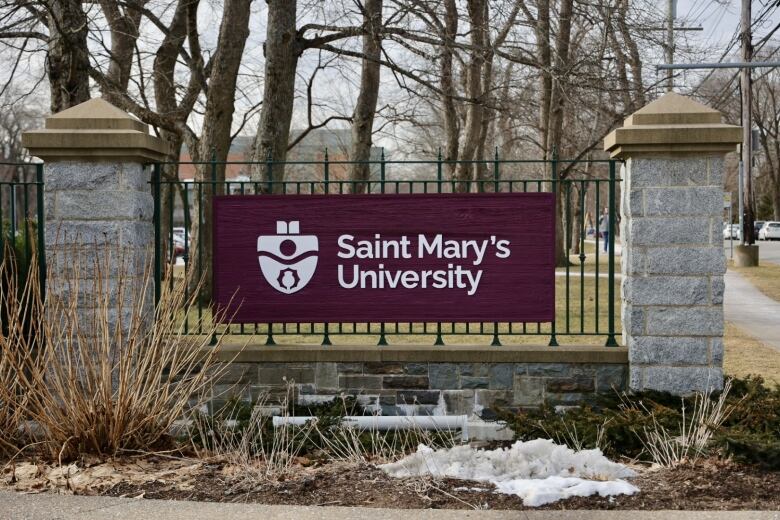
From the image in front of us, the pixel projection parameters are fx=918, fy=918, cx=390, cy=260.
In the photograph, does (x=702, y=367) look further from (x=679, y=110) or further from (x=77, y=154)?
(x=77, y=154)

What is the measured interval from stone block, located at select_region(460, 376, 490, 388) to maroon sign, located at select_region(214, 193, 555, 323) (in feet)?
1.49

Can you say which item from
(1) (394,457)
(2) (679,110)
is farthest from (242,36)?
(1) (394,457)

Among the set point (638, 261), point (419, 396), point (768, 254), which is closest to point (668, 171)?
point (638, 261)

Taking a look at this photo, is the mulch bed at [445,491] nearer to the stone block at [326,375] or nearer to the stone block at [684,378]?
the stone block at [684,378]

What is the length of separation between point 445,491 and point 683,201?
10.2ft

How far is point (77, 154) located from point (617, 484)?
14.7ft

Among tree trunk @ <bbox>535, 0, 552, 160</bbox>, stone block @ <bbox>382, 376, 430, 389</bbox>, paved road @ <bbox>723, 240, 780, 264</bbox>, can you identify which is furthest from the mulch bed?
paved road @ <bbox>723, 240, 780, 264</bbox>

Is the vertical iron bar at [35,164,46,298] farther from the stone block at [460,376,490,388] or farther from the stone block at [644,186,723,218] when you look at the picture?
the stone block at [644,186,723,218]

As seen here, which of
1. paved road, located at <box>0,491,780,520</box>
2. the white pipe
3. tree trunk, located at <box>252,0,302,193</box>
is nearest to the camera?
paved road, located at <box>0,491,780,520</box>

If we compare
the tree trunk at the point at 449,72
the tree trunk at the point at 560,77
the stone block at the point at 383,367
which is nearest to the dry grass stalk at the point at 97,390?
the stone block at the point at 383,367

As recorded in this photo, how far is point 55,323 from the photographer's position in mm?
6129

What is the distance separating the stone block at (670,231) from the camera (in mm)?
6824

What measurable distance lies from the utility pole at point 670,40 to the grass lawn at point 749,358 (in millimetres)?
3749

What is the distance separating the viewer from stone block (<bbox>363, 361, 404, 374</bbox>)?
714cm
